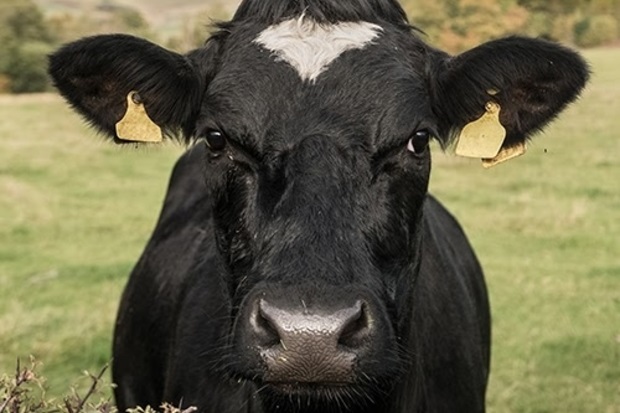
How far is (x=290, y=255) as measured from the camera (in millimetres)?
3146

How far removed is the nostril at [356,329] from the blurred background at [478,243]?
903 mm

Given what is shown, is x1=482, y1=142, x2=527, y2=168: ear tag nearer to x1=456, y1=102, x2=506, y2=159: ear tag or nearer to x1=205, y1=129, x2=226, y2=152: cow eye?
x1=456, y1=102, x2=506, y2=159: ear tag

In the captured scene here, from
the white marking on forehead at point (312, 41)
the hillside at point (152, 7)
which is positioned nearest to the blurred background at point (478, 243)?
the white marking on forehead at point (312, 41)

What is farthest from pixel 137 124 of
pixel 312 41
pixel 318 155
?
pixel 318 155

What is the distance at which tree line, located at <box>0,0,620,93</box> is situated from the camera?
132 feet

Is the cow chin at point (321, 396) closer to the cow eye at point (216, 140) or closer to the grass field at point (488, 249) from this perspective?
the cow eye at point (216, 140)

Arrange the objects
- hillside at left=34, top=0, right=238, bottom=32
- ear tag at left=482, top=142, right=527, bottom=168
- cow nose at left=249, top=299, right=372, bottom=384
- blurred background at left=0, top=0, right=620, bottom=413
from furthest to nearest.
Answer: hillside at left=34, top=0, right=238, bottom=32 → blurred background at left=0, top=0, right=620, bottom=413 → ear tag at left=482, top=142, right=527, bottom=168 → cow nose at left=249, top=299, right=372, bottom=384

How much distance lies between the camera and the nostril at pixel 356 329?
9.75ft

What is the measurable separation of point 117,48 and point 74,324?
20.6ft

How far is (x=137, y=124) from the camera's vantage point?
4.14 m

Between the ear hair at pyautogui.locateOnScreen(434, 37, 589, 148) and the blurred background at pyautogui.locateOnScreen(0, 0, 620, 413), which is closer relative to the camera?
the ear hair at pyautogui.locateOnScreen(434, 37, 589, 148)

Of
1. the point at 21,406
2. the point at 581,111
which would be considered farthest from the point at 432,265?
the point at 581,111


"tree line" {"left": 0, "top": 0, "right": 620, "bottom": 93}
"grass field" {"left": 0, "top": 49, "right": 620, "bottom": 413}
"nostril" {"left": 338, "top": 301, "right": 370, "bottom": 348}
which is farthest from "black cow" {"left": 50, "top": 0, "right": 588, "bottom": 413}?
"tree line" {"left": 0, "top": 0, "right": 620, "bottom": 93}

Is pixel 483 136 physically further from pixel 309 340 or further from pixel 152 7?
pixel 152 7
